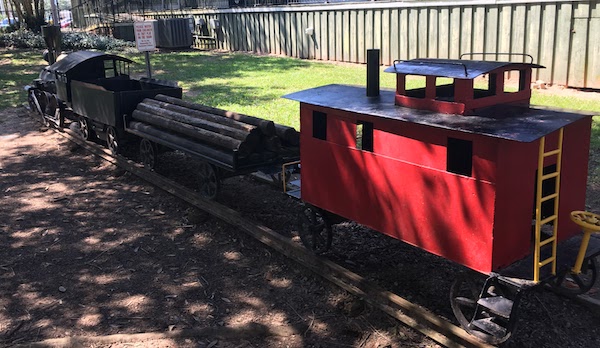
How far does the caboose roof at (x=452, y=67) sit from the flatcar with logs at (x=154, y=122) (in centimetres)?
280

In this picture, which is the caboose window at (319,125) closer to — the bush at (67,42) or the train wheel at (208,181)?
the train wheel at (208,181)

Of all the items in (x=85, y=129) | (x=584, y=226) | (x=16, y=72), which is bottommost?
(x=85, y=129)

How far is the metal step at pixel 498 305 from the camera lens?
4657mm

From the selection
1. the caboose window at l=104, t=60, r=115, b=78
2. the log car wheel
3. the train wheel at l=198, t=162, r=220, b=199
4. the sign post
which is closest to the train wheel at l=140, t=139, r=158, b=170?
the train wheel at l=198, t=162, r=220, b=199

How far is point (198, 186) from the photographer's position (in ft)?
31.9

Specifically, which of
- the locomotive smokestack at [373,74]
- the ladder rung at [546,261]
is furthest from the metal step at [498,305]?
the locomotive smokestack at [373,74]

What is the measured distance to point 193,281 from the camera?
262 inches

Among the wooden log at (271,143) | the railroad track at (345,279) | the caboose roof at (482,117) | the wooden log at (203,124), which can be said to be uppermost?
the caboose roof at (482,117)

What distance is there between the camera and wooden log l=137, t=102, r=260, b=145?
26.1ft

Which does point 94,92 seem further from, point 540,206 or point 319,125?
point 540,206

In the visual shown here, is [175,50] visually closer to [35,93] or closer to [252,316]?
[35,93]

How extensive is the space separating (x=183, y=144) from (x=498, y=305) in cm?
566

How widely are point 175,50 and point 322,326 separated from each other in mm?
30502

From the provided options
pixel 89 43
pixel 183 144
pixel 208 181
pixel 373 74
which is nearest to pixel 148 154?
pixel 183 144
